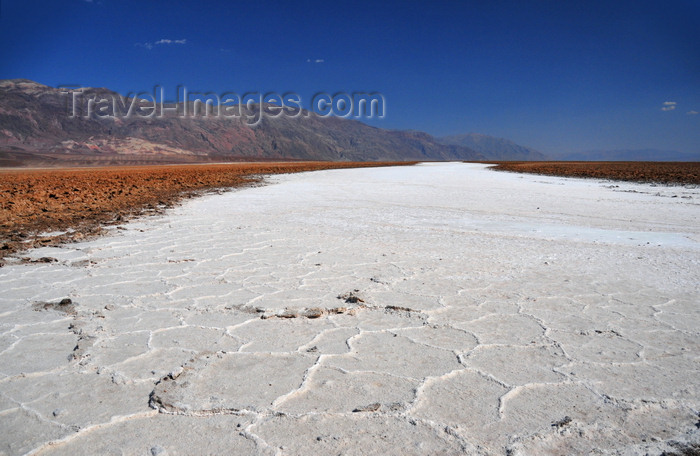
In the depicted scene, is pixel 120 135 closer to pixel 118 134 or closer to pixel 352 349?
pixel 118 134

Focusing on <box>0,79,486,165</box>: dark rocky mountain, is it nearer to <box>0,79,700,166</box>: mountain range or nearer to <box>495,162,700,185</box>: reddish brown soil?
<box>0,79,700,166</box>: mountain range

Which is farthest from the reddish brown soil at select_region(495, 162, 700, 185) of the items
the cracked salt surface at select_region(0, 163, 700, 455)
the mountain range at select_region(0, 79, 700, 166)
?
the mountain range at select_region(0, 79, 700, 166)

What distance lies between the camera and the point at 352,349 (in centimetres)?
245

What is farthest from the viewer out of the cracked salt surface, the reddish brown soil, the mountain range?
the mountain range

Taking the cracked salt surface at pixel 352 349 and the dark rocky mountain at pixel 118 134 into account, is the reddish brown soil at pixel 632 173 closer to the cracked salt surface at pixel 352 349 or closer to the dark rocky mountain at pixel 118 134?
the cracked salt surface at pixel 352 349

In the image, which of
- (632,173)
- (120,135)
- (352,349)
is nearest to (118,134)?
(120,135)

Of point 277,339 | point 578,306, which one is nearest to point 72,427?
point 277,339

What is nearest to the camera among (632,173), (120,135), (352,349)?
(352,349)

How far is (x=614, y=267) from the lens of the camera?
13.4 ft

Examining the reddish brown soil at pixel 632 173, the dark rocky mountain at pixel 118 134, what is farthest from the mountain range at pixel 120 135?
the reddish brown soil at pixel 632 173

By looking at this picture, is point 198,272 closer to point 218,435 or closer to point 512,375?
point 218,435

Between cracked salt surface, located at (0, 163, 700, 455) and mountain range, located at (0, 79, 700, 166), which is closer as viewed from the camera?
cracked salt surface, located at (0, 163, 700, 455)

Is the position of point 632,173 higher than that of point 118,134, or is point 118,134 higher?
point 118,134

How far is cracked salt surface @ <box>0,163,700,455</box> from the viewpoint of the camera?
1.72m
